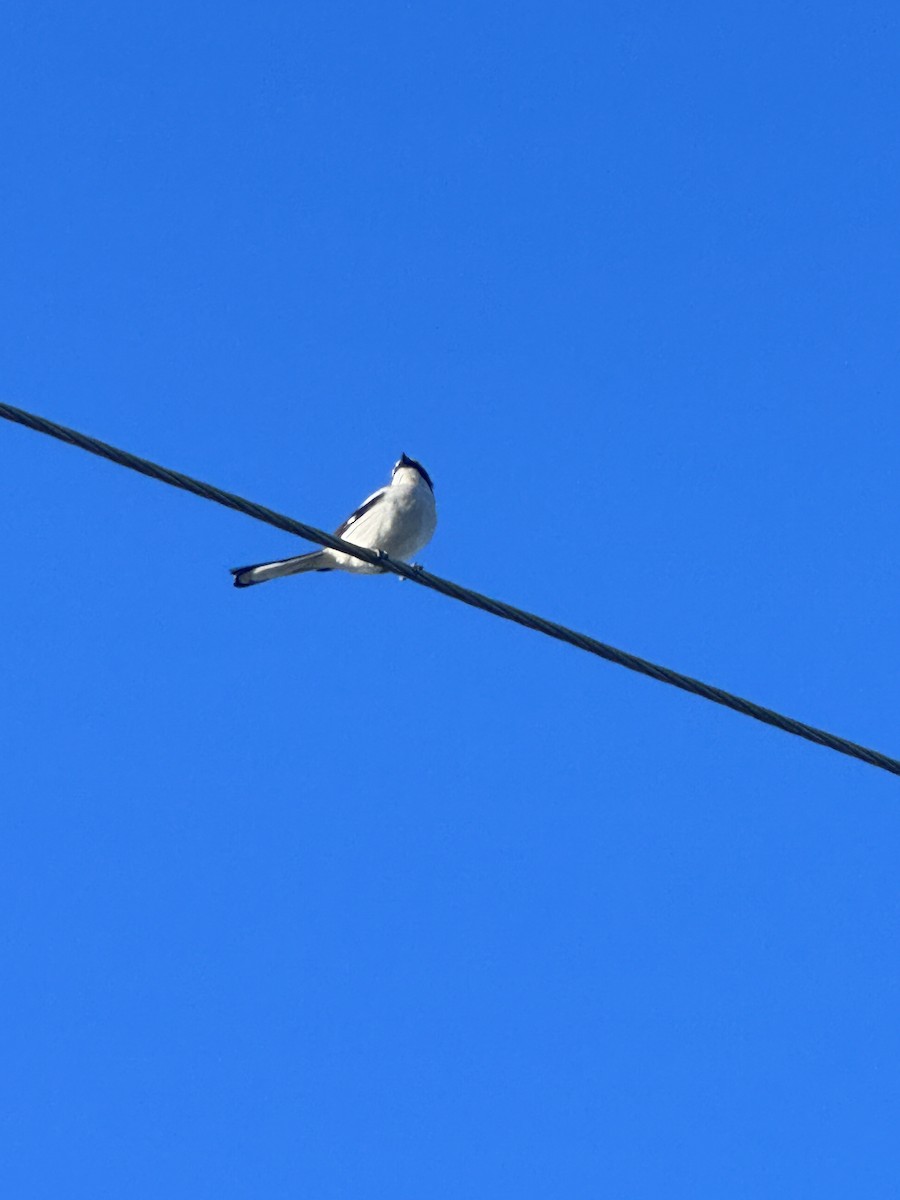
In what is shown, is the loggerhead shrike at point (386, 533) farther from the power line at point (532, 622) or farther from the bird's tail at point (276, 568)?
the power line at point (532, 622)

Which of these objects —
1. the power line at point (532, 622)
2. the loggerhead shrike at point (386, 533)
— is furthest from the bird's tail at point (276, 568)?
the power line at point (532, 622)

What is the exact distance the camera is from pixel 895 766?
5.82 metres

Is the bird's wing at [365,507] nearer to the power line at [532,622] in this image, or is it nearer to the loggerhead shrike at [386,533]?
the loggerhead shrike at [386,533]

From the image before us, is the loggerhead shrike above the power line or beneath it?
above

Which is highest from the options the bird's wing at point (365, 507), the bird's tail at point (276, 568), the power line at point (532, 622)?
the bird's wing at point (365, 507)

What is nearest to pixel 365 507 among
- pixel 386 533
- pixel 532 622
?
pixel 386 533

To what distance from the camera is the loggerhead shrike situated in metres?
10.2

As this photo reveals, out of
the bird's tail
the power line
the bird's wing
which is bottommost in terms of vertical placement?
the power line

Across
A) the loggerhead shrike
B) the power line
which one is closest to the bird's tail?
the loggerhead shrike

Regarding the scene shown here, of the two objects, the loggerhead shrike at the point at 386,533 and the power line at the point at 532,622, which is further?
the loggerhead shrike at the point at 386,533

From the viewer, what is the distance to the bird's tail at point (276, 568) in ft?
33.3

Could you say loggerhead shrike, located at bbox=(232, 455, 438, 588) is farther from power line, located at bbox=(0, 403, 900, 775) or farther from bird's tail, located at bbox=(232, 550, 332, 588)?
power line, located at bbox=(0, 403, 900, 775)

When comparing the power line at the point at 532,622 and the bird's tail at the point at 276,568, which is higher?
the bird's tail at the point at 276,568

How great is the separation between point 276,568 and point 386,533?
27.8 inches
